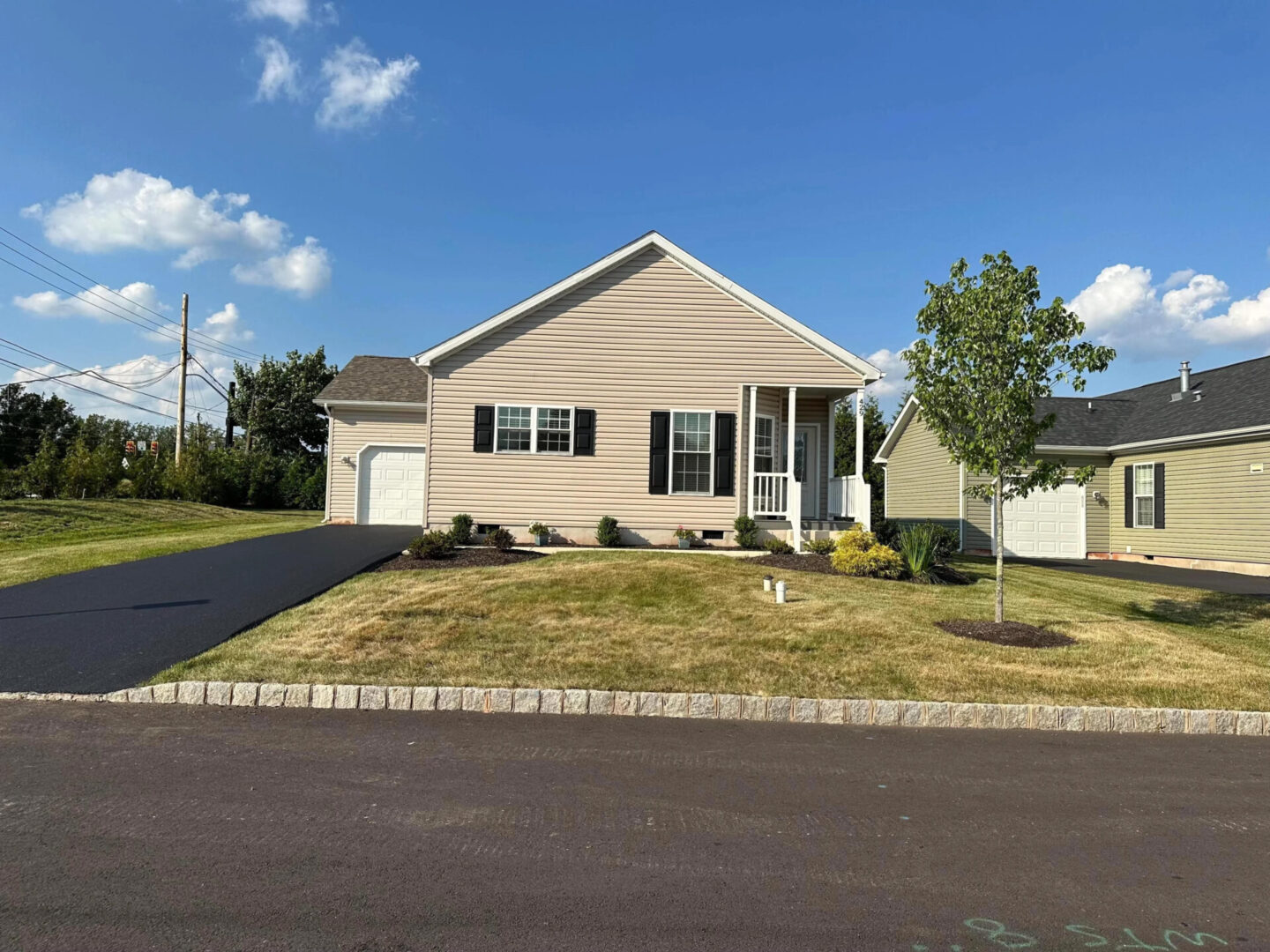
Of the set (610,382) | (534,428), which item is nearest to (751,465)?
(610,382)

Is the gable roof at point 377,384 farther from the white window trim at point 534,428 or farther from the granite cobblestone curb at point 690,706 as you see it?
the granite cobblestone curb at point 690,706

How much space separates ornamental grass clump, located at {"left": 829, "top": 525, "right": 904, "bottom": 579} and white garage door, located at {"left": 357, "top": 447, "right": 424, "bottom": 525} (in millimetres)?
11700

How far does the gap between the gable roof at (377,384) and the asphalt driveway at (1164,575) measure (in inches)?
641

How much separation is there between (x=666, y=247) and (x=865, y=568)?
765cm

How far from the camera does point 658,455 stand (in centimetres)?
1555

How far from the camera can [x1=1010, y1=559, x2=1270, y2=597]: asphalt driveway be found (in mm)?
14102

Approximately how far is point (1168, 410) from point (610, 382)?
1572 cm

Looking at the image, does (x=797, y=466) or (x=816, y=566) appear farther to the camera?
(x=797, y=466)

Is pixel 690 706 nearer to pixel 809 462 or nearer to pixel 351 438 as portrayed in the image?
pixel 809 462

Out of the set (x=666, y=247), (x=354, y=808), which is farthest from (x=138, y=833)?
(x=666, y=247)

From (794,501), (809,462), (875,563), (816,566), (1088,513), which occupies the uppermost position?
(809,462)

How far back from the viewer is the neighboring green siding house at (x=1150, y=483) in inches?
667

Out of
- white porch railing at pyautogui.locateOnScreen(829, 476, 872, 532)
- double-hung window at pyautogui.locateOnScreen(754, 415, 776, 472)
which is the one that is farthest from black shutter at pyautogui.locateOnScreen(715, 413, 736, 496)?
white porch railing at pyautogui.locateOnScreen(829, 476, 872, 532)

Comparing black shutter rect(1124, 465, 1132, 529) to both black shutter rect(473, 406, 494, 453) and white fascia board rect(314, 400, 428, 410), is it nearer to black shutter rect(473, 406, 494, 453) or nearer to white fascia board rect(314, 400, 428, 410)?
black shutter rect(473, 406, 494, 453)
